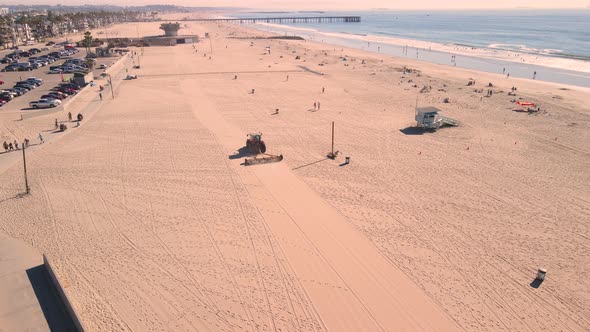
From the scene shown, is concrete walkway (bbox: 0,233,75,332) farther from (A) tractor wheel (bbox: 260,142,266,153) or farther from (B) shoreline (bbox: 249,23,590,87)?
(B) shoreline (bbox: 249,23,590,87)

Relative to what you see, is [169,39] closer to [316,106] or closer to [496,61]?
[316,106]

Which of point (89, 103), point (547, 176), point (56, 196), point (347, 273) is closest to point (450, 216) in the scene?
point (347, 273)

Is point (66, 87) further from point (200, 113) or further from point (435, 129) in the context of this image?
point (435, 129)

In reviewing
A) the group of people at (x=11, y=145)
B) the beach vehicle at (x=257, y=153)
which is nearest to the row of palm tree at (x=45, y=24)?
the group of people at (x=11, y=145)

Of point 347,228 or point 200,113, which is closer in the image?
point 347,228

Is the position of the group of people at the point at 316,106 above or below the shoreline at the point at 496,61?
below

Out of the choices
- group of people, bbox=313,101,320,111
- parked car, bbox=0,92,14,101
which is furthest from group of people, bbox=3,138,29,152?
group of people, bbox=313,101,320,111

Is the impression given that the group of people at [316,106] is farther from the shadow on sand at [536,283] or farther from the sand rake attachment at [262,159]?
the shadow on sand at [536,283]
